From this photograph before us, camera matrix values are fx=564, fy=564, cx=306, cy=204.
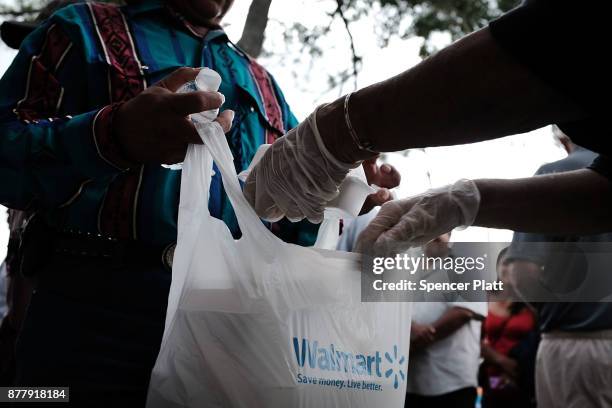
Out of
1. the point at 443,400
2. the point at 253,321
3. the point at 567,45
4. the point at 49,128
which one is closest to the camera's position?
the point at 567,45

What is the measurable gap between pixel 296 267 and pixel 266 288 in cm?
7

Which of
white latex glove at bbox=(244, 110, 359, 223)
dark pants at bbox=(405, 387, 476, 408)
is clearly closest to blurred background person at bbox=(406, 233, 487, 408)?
dark pants at bbox=(405, 387, 476, 408)

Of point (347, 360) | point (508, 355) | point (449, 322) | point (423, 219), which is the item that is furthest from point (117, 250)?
point (508, 355)

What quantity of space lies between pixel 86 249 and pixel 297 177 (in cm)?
46

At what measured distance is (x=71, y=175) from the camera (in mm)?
1047

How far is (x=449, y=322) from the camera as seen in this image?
2.96 metres

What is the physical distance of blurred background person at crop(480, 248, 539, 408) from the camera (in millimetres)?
3533

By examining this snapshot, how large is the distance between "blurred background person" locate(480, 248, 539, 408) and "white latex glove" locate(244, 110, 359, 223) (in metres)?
2.89

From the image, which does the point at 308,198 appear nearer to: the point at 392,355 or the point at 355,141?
the point at 355,141

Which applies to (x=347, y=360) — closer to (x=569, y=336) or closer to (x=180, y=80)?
(x=180, y=80)

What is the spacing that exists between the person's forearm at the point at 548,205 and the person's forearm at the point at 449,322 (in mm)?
1908

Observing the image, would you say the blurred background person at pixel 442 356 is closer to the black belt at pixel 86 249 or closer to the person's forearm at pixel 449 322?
the person's forearm at pixel 449 322

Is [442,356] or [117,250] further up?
[117,250]

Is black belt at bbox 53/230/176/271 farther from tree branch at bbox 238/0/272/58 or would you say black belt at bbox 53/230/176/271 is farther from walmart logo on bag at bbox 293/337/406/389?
tree branch at bbox 238/0/272/58
